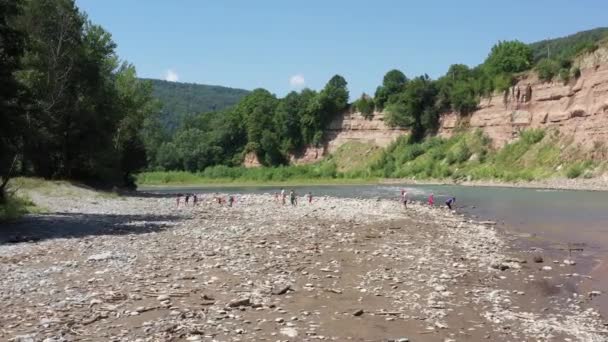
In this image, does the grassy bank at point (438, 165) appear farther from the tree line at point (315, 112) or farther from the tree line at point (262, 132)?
the tree line at point (262, 132)

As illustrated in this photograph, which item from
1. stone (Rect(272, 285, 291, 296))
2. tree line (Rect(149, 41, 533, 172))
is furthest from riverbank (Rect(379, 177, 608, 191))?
stone (Rect(272, 285, 291, 296))

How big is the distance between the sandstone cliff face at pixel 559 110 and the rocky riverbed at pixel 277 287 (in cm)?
5507

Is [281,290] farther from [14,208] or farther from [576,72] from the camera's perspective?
[576,72]

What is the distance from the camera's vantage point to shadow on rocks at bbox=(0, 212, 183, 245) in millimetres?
21606

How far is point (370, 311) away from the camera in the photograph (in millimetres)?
11836

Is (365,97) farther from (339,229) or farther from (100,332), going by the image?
(100,332)

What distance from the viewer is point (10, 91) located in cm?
2311

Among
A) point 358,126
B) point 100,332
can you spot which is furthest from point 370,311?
point 358,126

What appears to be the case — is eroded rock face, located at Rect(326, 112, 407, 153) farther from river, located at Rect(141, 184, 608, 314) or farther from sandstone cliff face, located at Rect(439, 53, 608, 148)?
river, located at Rect(141, 184, 608, 314)

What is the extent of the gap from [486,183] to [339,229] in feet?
183

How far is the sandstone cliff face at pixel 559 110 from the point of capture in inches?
2778

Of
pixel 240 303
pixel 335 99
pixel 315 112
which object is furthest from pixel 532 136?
pixel 240 303

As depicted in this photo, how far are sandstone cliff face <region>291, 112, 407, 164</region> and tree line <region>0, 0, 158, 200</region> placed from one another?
67526 mm

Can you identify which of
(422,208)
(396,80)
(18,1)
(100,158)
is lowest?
(422,208)
